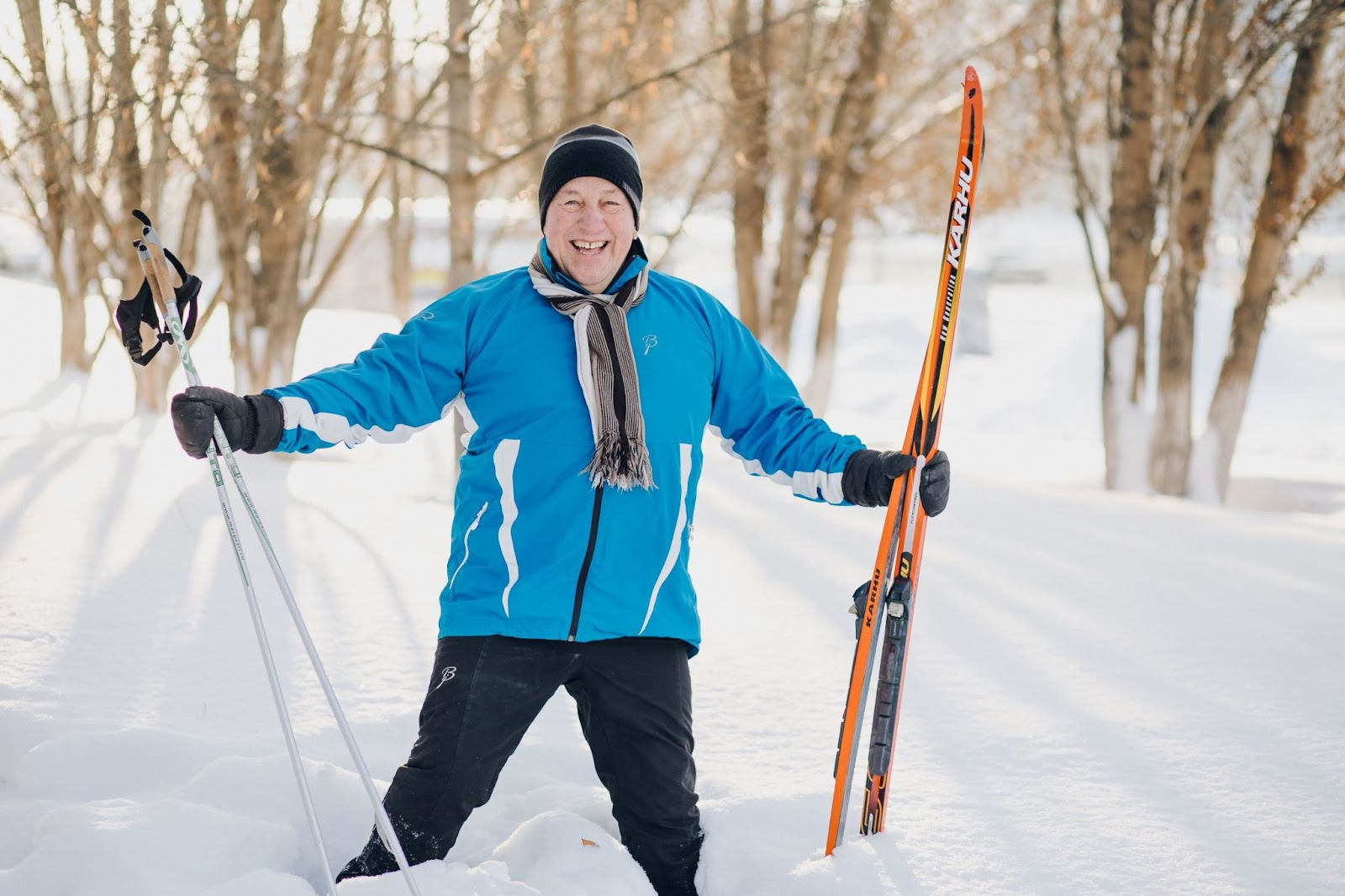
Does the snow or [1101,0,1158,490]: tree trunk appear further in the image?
[1101,0,1158,490]: tree trunk

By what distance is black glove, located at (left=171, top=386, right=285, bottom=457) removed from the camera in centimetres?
193

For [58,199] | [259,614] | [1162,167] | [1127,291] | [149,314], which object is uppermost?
[1162,167]

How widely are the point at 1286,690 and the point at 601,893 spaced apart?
2.18 meters

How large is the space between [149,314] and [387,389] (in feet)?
1.47

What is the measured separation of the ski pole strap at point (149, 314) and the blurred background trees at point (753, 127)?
3.10 m

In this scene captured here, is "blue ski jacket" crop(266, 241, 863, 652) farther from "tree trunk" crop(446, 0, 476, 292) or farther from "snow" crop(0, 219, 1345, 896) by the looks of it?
"tree trunk" crop(446, 0, 476, 292)

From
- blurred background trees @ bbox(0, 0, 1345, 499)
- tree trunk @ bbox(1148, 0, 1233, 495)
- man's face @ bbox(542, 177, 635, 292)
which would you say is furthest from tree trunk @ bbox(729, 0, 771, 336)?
man's face @ bbox(542, 177, 635, 292)

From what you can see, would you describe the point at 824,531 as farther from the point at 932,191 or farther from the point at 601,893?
the point at 932,191

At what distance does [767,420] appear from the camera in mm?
2475

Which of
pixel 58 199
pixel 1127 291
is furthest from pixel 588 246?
pixel 58 199

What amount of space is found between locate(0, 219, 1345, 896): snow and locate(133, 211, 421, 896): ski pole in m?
0.12

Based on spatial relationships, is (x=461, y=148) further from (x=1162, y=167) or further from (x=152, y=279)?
(x=1162, y=167)

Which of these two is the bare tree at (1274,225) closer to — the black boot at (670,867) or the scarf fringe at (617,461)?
the scarf fringe at (617,461)

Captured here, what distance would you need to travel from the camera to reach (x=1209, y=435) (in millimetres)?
8031
